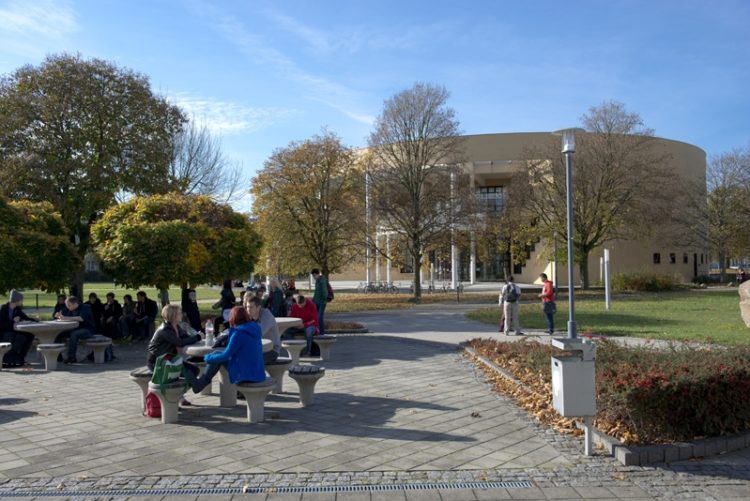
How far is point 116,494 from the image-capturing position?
15.6 ft

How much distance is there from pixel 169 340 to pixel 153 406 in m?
0.82

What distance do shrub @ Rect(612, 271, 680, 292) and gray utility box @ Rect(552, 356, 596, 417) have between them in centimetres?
3294

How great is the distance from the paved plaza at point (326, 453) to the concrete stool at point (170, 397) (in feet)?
0.55

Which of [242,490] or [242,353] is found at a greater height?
[242,353]

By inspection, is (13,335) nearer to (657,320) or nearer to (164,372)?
(164,372)

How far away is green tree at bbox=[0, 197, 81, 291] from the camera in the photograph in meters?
14.3

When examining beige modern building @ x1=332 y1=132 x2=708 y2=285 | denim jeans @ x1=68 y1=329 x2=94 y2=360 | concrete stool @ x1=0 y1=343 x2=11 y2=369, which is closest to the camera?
concrete stool @ x1=0 y1=343 x2=11 y2=369

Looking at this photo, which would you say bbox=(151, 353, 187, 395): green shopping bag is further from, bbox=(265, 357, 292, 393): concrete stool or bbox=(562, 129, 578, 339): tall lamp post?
bbox=(562, 129, 578, 339): tall lamp post

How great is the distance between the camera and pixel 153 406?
7246mm

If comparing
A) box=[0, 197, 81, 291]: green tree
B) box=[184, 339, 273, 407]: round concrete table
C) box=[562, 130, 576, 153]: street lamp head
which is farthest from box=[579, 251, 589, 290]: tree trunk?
box=[184, 339, 273, 407]: round concrete table

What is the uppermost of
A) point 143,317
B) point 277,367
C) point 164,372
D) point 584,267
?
point 584,267

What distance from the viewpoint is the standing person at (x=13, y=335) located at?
1149cm

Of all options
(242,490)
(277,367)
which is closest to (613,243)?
(277,367)

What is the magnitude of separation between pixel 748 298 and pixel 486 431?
505 inches
